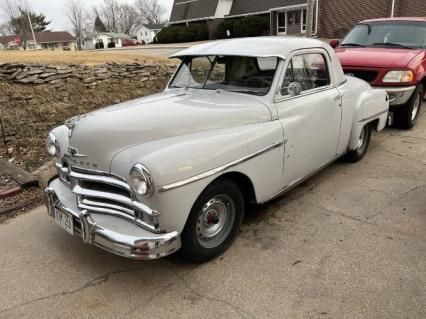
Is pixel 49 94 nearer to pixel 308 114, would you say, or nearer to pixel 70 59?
pixel 70 59

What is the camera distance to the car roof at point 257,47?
155 inches

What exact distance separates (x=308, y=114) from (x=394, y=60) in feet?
10.9

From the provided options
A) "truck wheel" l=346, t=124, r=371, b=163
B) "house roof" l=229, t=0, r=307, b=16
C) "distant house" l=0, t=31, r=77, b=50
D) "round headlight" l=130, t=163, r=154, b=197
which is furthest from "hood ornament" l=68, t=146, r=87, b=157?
"distant house" l=0, t=31, r=77, b=50

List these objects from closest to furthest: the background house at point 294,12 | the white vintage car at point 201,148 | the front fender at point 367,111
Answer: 1. the white vintage car at point 201,148
2. the front fender at point 367,111
3. the background house at point 294,12

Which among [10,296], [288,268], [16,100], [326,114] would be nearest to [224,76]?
[326,114]

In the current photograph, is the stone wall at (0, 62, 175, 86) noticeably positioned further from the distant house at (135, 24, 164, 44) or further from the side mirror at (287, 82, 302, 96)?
the distant house at (135, 24, 164, 44)

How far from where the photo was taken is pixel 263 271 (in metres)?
3.19

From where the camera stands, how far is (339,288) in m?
2.96

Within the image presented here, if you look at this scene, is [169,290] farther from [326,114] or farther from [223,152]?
[326,114]

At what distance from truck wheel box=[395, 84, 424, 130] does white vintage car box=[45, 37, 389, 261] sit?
8.36 ft

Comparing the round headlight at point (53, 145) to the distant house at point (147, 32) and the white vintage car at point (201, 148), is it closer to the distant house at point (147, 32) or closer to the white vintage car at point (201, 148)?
the white vintage car at point (201, 148)

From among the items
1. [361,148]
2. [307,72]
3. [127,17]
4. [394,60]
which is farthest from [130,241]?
[127,17]

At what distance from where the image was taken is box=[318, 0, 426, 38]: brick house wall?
76.0 ft

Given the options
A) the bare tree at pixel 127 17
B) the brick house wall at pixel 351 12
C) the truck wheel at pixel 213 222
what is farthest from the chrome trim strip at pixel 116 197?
the bare tree at pixel 127 17
